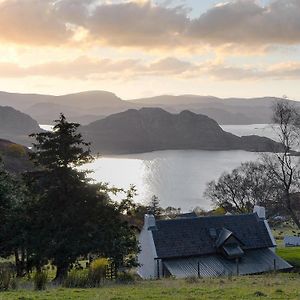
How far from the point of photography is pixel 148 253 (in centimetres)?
3738

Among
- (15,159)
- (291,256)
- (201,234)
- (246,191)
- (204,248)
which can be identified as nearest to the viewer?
(204,248)

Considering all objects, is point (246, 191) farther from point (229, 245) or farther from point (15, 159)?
point (15, 159)

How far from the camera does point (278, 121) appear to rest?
35750 mm

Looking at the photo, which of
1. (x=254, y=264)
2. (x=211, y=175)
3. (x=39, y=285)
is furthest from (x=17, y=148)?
(x=39, y=285)

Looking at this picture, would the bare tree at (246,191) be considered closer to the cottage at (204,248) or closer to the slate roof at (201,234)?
the slate roof at (201,234)

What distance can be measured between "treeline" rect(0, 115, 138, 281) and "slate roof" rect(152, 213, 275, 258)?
33.3ft

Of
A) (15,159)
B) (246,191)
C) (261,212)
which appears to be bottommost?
(261,212)

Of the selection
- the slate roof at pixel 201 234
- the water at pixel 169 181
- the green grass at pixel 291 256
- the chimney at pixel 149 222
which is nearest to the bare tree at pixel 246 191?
the green grass at pixel 291 256

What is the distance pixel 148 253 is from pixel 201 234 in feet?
16.1

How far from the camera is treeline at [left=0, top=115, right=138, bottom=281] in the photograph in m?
25.5

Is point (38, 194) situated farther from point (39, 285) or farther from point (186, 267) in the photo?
point (186, 267)

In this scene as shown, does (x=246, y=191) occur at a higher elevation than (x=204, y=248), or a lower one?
higher

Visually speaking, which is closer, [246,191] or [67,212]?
[67,212]

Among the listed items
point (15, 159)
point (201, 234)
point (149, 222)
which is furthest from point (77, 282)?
point (15, 159)
